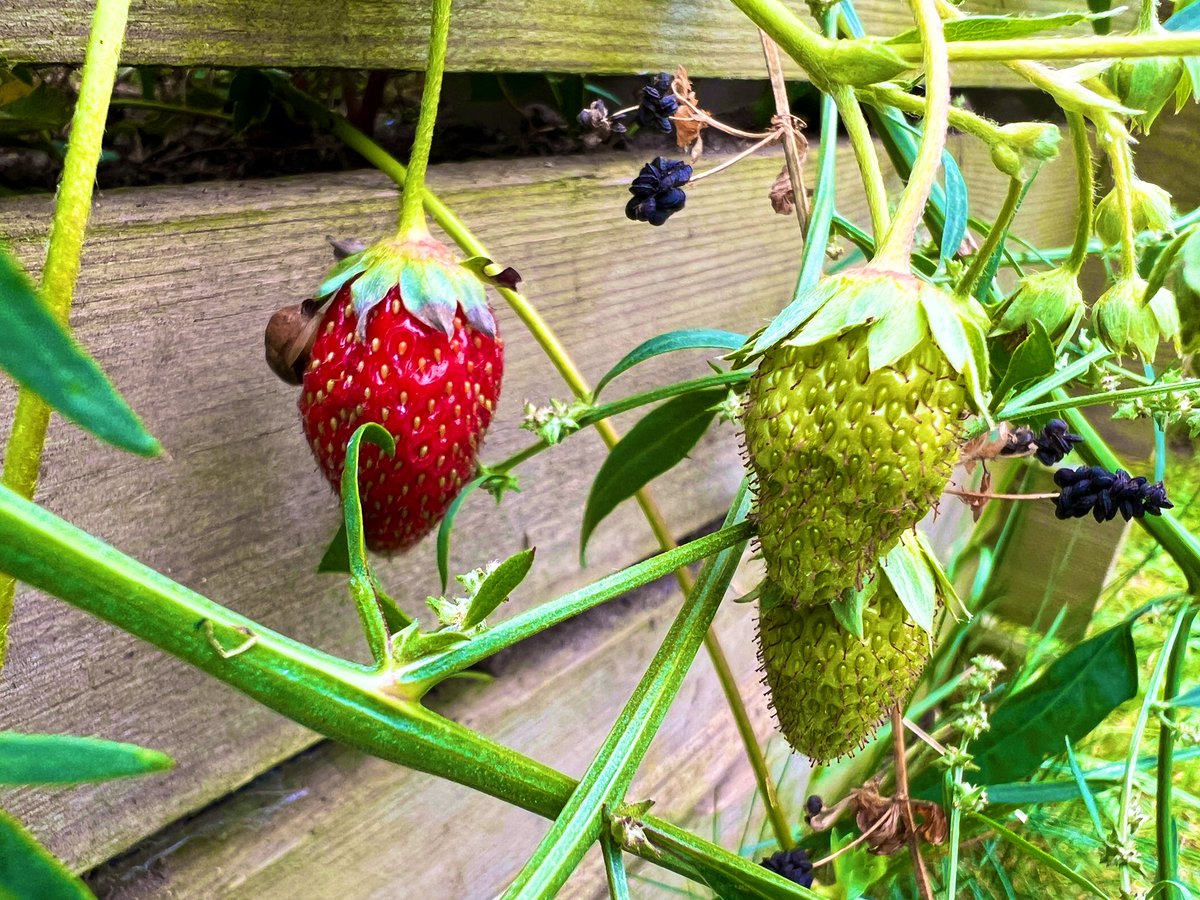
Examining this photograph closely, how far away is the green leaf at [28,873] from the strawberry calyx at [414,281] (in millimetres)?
249

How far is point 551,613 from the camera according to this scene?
0.93 feet

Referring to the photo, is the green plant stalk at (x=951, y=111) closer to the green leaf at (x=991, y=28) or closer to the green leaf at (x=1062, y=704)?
the green leaf at (x=991, y=28)

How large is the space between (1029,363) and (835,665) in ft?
0.46

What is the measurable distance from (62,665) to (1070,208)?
1.31 metres

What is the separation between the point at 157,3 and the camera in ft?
1.17

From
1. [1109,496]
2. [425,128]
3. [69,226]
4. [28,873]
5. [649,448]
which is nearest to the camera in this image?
[28,873]

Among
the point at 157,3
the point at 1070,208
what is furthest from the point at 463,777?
the point at 1070,208

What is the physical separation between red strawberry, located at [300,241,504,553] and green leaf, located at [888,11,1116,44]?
0.19 metres

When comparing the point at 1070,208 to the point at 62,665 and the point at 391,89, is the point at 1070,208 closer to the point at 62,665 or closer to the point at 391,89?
the point at 391,89

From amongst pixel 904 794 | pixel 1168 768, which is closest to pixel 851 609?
pixel 904 794

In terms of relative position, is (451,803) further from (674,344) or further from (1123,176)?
(1123,176)

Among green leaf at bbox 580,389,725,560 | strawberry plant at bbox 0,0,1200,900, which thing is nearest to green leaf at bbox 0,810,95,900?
strawberry plant at bbox 0,0,1200,900

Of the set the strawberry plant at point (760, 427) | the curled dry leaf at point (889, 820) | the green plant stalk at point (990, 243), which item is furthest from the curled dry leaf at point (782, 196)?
the curled dry leaf at point (889, 820)

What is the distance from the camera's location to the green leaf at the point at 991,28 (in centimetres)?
28
